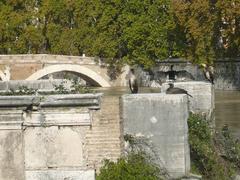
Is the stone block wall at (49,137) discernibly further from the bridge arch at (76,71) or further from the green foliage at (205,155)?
the bridge arch at (76,71)

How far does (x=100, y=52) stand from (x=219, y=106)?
20.8 meters

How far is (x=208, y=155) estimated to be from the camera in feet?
31.8

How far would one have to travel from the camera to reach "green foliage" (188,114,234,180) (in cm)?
954

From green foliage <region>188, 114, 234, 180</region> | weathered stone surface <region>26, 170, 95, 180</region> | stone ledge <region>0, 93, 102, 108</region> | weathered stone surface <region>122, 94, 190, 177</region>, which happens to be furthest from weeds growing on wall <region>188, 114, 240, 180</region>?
stone ledge <region>0, 93, 102, 108</region>

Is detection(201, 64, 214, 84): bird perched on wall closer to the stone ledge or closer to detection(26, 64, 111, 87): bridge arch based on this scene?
detection(26, 64, 111, 87): bridge arch

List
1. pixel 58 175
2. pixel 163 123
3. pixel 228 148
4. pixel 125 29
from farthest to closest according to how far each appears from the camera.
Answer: pixel 125 29, pixel 228 148, pixel 163 123, pixel 58 175

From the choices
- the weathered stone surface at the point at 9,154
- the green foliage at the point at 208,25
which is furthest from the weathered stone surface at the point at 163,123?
the green foliage at the point at 208,25

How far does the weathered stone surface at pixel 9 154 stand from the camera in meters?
7.79

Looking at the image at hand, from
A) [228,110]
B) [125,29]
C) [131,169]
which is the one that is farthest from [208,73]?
[131,169]

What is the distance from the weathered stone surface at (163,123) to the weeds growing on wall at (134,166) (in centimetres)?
10

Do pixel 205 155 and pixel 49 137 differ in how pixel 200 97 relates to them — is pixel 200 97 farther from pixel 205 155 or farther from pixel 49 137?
pixel 49 137

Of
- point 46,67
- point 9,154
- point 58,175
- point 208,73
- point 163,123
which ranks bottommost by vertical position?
point 58,175

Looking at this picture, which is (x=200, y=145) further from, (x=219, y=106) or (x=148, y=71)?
(x=148, y=71)

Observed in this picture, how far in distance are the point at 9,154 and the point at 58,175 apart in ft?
1.89
